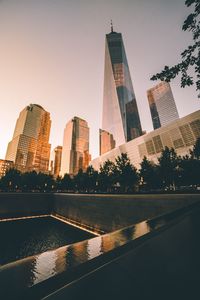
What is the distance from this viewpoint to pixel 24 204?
39438 millimetres

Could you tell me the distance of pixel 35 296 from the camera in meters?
1.58

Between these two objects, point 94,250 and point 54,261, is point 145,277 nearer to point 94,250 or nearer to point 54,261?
point 94,250

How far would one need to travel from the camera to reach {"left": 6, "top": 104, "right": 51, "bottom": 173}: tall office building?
17900cm

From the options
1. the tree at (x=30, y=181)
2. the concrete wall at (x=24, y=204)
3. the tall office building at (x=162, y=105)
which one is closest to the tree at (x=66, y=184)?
the tree at (x=30, y=181)

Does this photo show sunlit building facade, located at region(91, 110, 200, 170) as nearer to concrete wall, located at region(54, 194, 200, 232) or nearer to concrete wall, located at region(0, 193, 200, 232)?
concrete wall, located at region(0, 193, 200, 232)

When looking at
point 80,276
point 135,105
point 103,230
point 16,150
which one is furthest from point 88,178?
point 16,150

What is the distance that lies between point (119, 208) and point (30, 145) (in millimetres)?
184449

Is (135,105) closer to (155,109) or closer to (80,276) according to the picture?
(155,109)

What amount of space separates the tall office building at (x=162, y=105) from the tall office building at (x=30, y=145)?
13279 cm

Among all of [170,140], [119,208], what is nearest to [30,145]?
[170,140]

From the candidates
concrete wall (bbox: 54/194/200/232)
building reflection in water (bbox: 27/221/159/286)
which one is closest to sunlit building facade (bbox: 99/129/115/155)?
concrete wall (bbox: 54/194/200/232)

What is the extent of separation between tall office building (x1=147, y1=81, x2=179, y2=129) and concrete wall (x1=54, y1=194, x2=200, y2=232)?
143m

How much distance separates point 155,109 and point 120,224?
16831cm

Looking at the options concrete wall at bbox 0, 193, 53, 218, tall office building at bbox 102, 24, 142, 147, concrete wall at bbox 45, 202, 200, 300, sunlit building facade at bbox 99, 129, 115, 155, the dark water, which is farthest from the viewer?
sunlit building facade at bbox 99, 129, 115, 155
